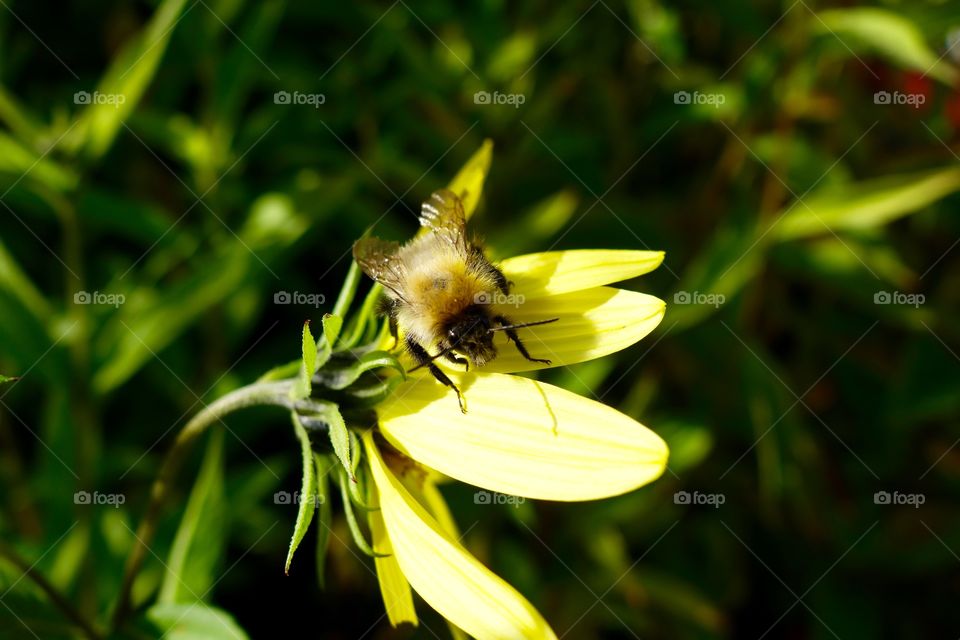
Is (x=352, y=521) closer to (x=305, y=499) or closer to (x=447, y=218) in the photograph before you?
(x=305, y=499)
